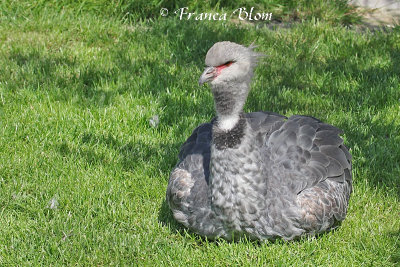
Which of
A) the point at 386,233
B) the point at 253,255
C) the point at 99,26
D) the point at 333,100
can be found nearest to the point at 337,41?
the point at 333,100

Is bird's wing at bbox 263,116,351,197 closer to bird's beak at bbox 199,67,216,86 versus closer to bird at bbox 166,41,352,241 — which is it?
bird at bbox 166,41,352,241

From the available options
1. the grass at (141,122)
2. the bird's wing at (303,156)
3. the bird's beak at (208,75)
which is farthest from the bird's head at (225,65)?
the grass at (141,122)

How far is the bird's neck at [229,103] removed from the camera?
4.03 m

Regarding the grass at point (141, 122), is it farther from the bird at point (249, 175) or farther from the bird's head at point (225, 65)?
the bird's head at point (225, 65)

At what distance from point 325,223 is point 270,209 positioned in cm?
49

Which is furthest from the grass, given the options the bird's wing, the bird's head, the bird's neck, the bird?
the bird's head

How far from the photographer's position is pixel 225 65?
13.1 ft

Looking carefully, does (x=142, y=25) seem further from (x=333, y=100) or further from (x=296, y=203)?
(x=296, y=203)

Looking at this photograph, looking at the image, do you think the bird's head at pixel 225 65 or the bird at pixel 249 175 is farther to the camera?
the bird at pixel 249 175

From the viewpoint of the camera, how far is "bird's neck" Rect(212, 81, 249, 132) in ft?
13.2

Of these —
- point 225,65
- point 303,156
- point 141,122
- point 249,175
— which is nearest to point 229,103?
point 225,65

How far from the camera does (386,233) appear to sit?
4.55m

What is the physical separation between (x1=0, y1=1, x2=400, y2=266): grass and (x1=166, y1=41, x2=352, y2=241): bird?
182mm

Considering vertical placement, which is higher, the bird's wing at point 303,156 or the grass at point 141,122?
the bird's wing at point 303,156
